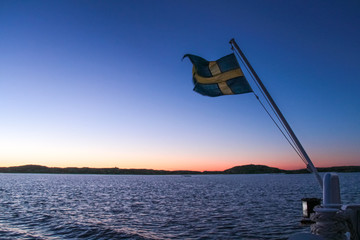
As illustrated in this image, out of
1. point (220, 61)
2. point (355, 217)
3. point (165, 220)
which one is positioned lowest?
point (165, 220)

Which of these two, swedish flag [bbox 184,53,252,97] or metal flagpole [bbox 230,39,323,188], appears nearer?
metal flagpole [bbox 230,39,323,188]

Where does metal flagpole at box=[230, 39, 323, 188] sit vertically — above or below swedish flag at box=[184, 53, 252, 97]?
below

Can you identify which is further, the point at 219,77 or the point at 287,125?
the point at 219,77

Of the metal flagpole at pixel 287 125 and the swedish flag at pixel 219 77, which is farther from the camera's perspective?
the swedish flag at pixel 219 77

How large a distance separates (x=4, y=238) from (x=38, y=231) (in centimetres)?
312

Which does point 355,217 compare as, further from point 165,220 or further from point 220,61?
point 165,220

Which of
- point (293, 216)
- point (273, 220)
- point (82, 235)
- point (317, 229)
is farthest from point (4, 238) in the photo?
point (293, 216)

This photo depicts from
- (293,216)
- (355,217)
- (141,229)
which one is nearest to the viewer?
(355,217)

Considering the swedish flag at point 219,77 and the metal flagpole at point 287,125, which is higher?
the swedish flag at point 219,77

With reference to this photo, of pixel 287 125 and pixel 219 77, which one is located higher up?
pixel 219 77

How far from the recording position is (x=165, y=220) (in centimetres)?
2945

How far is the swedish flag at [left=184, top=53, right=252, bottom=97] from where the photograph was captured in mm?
10008

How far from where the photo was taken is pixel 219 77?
34.3 feet

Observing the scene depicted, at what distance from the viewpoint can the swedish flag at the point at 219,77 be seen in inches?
394
